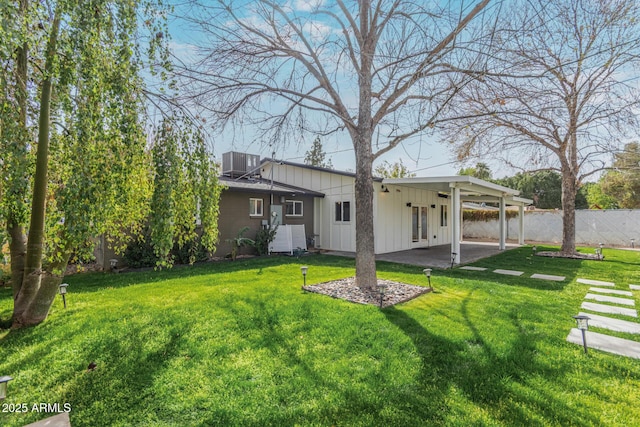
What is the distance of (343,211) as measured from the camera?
13484 millimetres

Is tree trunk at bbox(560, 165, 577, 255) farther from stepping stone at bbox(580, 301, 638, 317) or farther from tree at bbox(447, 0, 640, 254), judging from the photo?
stepping stone at bbox(580, 301, 638, 317)

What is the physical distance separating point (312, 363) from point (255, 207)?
382 inches

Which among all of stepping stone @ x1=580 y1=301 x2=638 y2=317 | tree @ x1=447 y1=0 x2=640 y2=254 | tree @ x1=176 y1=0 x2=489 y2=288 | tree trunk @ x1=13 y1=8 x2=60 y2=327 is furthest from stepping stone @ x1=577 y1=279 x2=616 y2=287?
tree trunk @ x1=13 y1=8 x2=60 y2=327

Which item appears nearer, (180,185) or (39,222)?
(180,185)

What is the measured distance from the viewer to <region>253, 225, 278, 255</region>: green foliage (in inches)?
472

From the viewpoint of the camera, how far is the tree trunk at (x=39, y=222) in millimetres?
2926

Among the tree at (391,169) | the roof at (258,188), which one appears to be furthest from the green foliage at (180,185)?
the tree at (391,169)

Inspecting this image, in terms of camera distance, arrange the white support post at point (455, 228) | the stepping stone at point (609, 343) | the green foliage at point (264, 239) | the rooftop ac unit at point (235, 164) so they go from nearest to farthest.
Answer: the stepping stone at point (609, 343), the white support post at point (455, 228), the green foliage at point (264, 239), the rooftop ac unit at point (235, 164)

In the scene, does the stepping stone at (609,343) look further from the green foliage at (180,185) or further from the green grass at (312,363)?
the green foliage at (180,185)

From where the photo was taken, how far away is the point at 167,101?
4.03 m

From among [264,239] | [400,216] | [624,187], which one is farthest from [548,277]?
[624,187]

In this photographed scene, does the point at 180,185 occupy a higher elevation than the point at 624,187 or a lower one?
lower

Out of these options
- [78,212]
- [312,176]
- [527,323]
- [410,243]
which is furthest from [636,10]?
[312,176]

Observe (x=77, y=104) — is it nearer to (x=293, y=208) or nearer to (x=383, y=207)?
(x=383, y=207)
